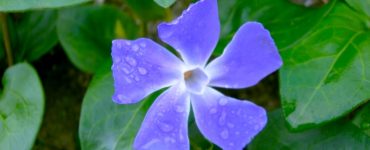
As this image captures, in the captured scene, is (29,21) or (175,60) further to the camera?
(29,21)

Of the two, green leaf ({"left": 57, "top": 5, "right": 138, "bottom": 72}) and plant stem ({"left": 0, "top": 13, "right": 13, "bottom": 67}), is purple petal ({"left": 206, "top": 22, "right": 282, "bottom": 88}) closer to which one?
green leaf ({"left": 57, "top": 5, "right": 138, "bottom": 72})

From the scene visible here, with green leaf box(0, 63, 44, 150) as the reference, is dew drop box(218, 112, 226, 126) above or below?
above

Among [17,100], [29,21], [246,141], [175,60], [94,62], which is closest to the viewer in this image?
[246,141]

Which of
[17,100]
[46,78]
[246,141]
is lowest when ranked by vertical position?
[46,78]

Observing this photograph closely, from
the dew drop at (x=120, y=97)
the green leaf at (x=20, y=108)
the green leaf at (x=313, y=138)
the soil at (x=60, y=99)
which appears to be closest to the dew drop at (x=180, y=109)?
the dew drop at (x=120, y=97)

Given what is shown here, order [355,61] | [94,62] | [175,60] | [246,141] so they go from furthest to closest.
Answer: [94,62]
[355,61]
[175,60]
[246,141]

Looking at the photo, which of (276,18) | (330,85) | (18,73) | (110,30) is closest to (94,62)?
(110,30)

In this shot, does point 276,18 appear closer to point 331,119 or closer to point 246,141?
point 331,119

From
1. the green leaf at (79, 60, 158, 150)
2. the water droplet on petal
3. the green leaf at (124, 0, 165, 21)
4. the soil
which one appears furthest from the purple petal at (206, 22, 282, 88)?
the soil
